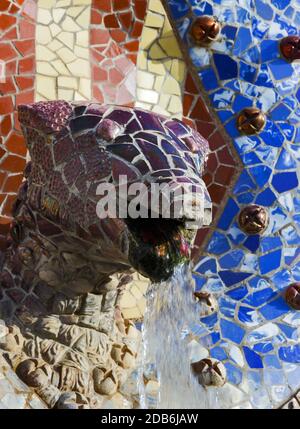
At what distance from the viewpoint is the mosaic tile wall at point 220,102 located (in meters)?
4.30

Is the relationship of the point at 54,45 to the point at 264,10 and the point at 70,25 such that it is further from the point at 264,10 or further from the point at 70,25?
the point at 264,10

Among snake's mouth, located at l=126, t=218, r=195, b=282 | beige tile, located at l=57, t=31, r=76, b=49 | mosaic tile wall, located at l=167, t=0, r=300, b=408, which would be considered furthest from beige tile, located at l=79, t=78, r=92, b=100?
snake's mouth, located at l=126, t=218, r=195, b=282

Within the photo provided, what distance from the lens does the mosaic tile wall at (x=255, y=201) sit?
432 cm

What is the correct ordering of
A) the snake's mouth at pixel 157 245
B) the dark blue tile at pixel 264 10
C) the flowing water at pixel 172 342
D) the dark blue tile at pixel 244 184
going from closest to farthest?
the snake's mouth at pixel 157 245 → the flowing water at pixel 172 342 → the dark blue tile at pixel 244 184 → the dark blue tile at pixel 264 10

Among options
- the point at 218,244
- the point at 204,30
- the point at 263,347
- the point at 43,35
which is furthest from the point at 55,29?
the point at 263,347

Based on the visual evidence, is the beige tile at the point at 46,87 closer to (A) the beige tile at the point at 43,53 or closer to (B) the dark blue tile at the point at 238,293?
(A) the beige tile at the point at 43,53

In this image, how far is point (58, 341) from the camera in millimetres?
3971

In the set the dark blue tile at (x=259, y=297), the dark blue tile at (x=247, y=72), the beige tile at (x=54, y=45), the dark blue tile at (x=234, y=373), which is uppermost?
the beige tile at (x=54, y=45)

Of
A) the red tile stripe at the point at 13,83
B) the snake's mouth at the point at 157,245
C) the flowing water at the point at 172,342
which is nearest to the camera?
the snake's mouth at the point at 157,245

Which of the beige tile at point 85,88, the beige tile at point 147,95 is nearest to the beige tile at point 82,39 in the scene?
the beige tile at point 85,88

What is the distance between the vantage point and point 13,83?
430cm

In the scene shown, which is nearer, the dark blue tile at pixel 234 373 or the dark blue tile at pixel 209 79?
the dark blue tile at pixel 234 373

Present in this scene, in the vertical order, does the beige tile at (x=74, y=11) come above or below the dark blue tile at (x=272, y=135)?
above

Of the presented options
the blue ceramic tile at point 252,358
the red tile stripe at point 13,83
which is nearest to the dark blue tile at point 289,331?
the blue ceramic tile at point 252,358
